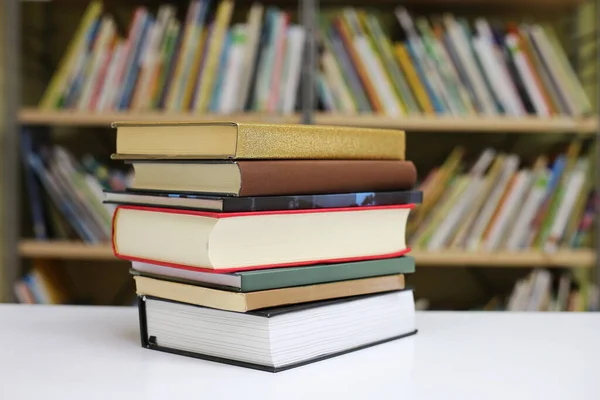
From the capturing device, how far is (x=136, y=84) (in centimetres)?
197

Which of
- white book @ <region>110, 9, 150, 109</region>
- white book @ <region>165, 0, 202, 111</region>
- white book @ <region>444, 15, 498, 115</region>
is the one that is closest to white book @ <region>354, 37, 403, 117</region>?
white book @ <region>444, 15, 498, 115</region>

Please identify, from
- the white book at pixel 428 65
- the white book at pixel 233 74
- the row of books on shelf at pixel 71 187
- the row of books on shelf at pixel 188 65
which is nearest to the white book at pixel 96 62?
the row of books on shelf at pixel 188 65

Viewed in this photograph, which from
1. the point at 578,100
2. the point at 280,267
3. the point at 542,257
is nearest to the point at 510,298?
the point at 542,257

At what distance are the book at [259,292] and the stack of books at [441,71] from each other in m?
1.33

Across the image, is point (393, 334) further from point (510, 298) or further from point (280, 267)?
point (510, 298)

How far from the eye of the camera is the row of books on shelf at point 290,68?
1953mm

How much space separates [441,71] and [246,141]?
148 centimetres

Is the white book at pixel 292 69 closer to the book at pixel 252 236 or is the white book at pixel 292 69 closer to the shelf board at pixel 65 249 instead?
the shelf board at pixel 65 249

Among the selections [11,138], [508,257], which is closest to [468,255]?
[508,257]

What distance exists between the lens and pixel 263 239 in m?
0.59

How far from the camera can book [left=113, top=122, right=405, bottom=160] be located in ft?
1.88

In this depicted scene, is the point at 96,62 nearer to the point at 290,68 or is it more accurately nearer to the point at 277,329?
the point at 290,68

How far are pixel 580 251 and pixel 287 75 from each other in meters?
0.90

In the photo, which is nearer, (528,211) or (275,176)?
(275,176)
